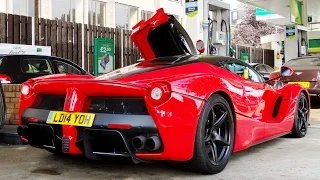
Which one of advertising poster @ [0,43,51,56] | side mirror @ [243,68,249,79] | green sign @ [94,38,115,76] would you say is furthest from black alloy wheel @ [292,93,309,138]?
green sign @ [94,38,115,76]

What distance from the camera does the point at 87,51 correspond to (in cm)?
1392

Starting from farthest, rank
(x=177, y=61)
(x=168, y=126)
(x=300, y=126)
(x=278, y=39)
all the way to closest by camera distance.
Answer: (x=278, y=39)
(x=300, y=126)
(x=177, y=61)
(x=168, y=126)

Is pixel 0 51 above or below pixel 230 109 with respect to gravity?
above

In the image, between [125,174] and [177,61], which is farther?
[177,61]

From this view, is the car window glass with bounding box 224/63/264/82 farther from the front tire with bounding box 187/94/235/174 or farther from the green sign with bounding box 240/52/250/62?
the green sign with bounding box 240/52/250/62

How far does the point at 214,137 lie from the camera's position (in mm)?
3850

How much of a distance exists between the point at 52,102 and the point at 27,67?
437 centimetres

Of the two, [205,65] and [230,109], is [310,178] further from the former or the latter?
[205,65]

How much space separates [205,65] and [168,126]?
89 centimetres

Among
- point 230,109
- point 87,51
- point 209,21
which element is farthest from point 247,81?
point 87,51

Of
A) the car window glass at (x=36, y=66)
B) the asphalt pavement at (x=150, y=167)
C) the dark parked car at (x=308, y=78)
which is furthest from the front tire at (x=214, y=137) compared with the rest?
the dark parked car at (x=308, y=78)

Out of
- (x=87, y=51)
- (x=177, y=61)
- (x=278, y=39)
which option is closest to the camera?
(x=177, y=61)

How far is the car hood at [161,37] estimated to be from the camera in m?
5.05

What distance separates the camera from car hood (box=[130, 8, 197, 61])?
5.05 m
